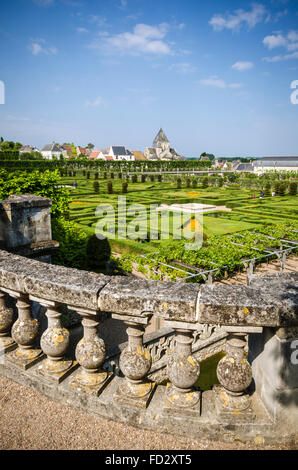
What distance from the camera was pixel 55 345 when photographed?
279cm

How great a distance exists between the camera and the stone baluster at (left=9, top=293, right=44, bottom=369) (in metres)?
2.97

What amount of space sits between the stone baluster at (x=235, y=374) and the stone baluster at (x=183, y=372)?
0.65ft

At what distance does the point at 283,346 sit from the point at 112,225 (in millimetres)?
17708

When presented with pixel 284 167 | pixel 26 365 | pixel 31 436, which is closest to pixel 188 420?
pixel 31 436

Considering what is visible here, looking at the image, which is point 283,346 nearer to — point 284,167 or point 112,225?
point 112,225

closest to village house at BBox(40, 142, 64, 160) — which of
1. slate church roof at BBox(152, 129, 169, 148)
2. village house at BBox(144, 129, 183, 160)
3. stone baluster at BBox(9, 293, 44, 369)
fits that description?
village house at BBox(144, 129, 183, 160)

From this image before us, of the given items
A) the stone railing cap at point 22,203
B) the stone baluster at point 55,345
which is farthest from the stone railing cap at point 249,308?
the stone railing cap at point 22,203

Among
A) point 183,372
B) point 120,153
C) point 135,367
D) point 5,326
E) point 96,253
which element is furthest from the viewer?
point 120,153

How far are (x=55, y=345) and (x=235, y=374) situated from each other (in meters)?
1.52

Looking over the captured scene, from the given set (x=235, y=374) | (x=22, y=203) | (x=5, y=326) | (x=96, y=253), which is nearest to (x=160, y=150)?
(x=96, y=253)

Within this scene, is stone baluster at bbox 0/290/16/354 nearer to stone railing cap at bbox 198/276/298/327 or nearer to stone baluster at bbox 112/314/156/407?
stone baluster at bbox 112/314/156/407

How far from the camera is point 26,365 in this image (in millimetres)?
2996

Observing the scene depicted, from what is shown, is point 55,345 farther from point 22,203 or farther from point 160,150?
point 160,150

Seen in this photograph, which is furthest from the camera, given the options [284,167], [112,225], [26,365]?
[284,167]
